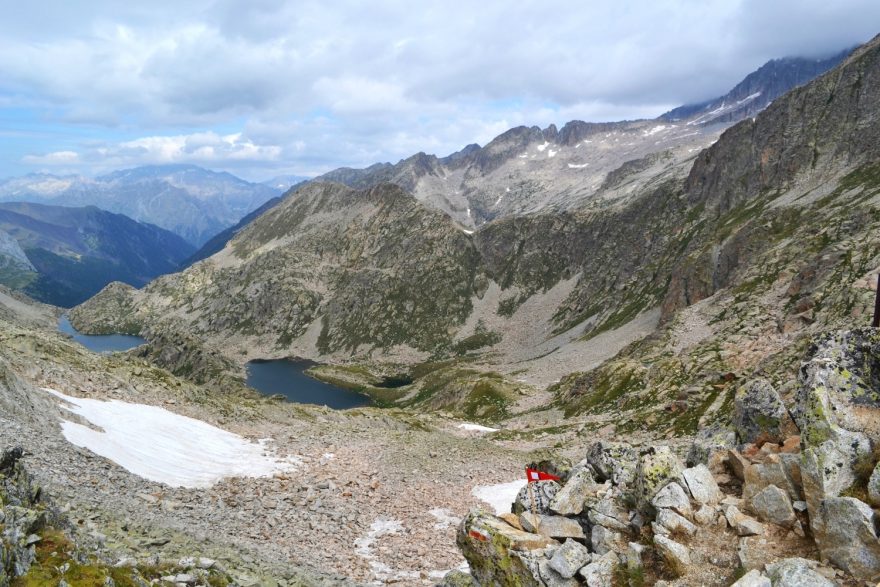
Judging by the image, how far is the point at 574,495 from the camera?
16.3m

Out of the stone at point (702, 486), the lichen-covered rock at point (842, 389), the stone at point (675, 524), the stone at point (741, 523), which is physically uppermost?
the lichen-covered rock at point (842, 389)

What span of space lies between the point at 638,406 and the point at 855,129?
94.5 metres

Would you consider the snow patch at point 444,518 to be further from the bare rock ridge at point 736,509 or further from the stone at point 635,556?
the stone at point 635,556

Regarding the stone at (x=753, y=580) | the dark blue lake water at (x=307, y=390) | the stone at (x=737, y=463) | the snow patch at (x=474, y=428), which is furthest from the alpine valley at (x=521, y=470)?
the dark blue lake water at (x=307, y=390)

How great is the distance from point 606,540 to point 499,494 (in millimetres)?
22351

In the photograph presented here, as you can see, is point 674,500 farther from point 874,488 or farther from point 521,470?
point 521,470

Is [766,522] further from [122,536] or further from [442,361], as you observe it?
[442,361]

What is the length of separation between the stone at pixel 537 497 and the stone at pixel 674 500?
357 cm

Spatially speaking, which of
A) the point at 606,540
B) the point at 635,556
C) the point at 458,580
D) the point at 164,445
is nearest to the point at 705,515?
the point at 635,556

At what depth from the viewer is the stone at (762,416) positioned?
16688mm

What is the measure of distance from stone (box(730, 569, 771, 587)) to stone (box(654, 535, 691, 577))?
5.75 feet

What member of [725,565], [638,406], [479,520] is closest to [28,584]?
[479,520]

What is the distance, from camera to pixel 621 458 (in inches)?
672

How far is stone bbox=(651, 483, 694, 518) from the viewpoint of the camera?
44.9ft
